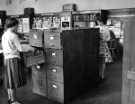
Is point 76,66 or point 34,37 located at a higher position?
point 34,37

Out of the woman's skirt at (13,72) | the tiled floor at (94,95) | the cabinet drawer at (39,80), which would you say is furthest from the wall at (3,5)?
the woman's skirt at (13,72)

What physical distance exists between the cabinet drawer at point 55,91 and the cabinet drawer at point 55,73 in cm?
8

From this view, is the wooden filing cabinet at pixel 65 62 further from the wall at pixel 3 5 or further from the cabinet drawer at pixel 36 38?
the wall at pixel 3 5

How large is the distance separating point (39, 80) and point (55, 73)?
429 millimetres

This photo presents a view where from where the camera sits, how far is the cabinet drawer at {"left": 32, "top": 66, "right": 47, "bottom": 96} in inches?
118

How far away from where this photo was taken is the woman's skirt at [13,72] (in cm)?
252

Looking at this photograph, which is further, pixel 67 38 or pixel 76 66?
pixel 76 66

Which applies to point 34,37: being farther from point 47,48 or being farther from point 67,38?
point 67,38

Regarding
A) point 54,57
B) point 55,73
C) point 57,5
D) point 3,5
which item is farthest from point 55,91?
point 3,5

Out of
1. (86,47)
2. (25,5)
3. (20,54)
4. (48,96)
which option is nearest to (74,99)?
(48,96)

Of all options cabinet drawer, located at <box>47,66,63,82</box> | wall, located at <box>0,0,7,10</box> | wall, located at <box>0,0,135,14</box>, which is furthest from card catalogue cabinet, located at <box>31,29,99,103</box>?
wall, located at <box>0,0,7,10</box>

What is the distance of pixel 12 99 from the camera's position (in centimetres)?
272

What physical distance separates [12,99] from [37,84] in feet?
1.84

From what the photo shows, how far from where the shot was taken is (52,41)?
2.74m
